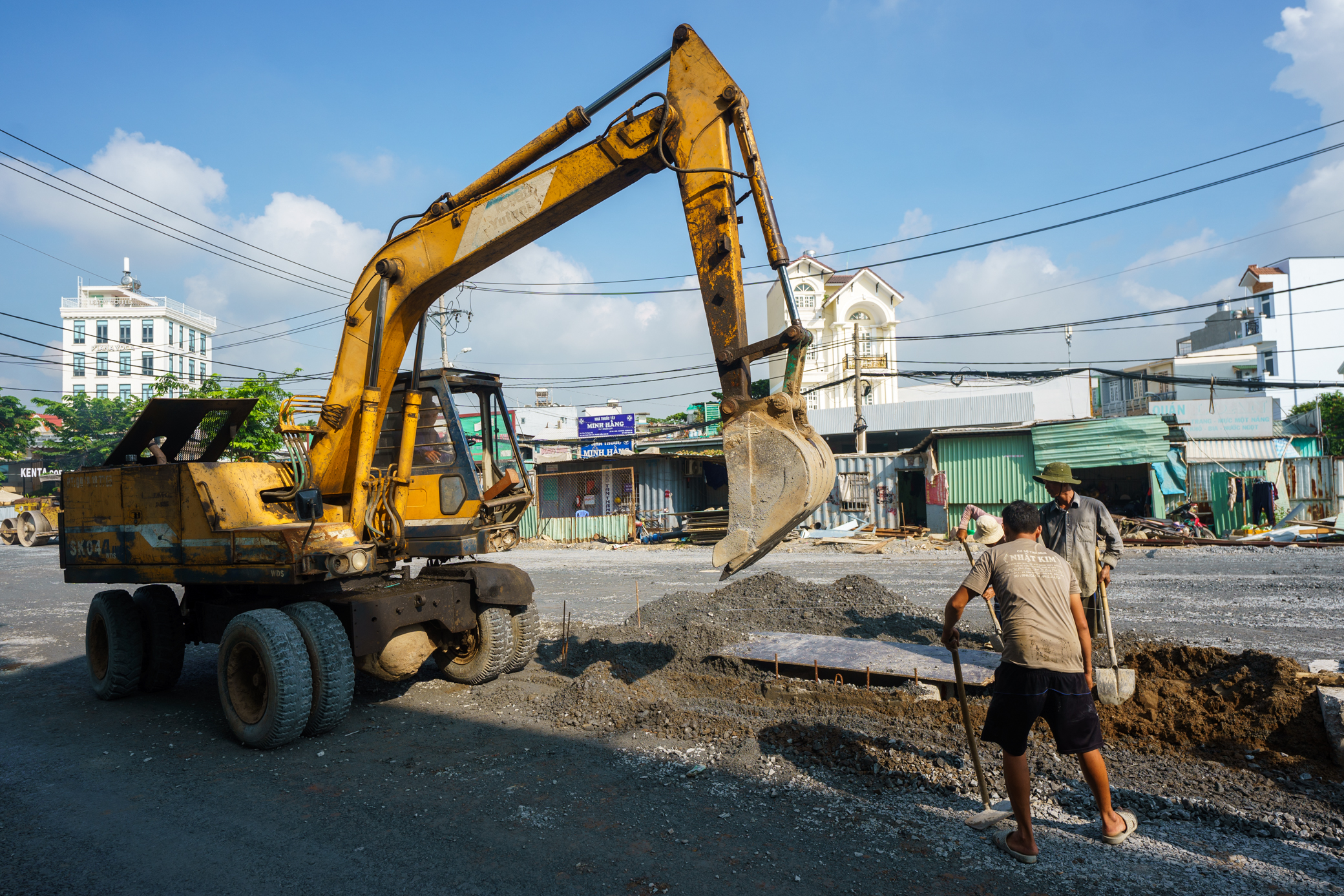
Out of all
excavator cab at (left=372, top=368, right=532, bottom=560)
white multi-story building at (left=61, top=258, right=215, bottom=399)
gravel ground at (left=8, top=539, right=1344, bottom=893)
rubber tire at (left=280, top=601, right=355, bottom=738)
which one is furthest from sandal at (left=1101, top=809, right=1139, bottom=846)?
white multi-story building at (left=61, top=258, right=215, bottom=399)

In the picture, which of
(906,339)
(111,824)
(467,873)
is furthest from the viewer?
(906,339)

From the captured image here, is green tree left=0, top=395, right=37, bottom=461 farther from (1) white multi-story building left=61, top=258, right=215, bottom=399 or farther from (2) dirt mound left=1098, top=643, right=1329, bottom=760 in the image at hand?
(2) dirt mound left=1098, top=643, right=1329, bottom=760

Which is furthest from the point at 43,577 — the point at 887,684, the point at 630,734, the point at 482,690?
the point at 887,684

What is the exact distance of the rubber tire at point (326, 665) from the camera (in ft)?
17.3

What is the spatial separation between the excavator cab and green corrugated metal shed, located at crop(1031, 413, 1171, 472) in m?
16.6

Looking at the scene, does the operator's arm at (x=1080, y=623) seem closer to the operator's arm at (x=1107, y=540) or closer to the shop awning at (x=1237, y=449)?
the operator's arm at (x=1107, y=540)

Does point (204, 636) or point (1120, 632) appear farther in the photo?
point (1120, 632)

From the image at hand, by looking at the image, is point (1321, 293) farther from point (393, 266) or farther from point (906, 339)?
point (393, 266)

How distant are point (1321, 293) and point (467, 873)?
5318 centimetres

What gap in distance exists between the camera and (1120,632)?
25.3 feet

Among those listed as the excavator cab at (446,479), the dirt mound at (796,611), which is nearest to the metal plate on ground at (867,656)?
the dirt mound at (796,611)

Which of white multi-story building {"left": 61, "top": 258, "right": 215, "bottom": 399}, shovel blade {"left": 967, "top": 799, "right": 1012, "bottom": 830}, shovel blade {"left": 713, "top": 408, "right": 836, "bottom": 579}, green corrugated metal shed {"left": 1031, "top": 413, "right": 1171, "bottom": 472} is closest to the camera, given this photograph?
shovel blade {"left": 967, "top": 799, "right": 1012, "bottom": 830}

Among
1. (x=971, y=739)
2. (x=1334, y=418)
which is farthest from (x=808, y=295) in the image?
(x=971, y=739)

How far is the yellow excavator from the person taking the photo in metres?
4.66
